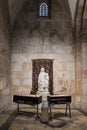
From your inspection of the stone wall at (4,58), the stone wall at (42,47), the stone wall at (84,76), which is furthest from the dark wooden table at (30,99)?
the stone wall at (84,76)

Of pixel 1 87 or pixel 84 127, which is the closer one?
pixel 84 127

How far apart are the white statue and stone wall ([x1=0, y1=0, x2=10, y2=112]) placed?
5.68 ft

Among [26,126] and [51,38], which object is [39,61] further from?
[26,126]

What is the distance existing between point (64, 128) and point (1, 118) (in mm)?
2786

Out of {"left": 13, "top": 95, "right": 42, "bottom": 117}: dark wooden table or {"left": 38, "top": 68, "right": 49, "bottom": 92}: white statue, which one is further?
{"left": 38, "top": 68, "right": 49, "bottom": 92}: white statue

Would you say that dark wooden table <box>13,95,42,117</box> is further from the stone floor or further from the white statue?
the white statue

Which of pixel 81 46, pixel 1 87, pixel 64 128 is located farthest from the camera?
pixel 81 46

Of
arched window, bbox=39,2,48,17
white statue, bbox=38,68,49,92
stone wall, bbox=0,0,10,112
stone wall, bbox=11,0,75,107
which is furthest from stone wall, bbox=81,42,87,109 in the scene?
stone wall, bbox=0,0,10,112

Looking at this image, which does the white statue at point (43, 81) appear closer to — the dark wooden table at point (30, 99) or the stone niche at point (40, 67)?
the stone niche at point (40, 67)

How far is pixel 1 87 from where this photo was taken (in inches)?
372

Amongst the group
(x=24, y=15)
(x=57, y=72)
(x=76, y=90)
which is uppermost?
(x=24, y=15)

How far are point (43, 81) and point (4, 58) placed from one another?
8.08 ft

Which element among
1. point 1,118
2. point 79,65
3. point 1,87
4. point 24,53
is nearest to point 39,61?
point 24,53

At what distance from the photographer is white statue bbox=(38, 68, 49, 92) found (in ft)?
36.3
